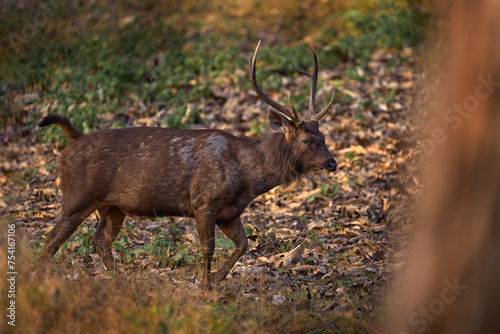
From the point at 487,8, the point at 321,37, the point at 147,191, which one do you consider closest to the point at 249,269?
the point at 147,191

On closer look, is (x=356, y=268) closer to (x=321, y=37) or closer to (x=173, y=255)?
(x=173, y=255)

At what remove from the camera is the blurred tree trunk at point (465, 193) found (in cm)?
466

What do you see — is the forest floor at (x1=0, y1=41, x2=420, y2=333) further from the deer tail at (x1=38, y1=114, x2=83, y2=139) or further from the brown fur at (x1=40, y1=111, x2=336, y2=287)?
the deer tail at (x1=38, y1=114, x2=83, y2=139)

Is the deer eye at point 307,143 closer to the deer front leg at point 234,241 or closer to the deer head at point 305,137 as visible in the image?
the deer head at point 305,137

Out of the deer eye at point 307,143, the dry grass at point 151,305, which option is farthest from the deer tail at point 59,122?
the deer eye at point 307,143

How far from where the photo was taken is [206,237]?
7586 mm

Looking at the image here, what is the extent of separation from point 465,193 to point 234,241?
3.86 metres

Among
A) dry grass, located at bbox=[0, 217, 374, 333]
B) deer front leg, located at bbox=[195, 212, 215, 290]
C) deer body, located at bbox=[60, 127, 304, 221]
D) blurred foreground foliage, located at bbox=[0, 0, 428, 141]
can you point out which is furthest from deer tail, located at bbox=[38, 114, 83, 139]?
blurred foreground foliage, located at bbox=[0, 0, 428, 141]

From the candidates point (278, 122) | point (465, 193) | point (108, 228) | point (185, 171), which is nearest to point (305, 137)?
point (278, 122)

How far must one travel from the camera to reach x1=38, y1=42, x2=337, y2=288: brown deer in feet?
25.0

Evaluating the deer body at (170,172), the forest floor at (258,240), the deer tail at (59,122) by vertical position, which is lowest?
the forest floor at (258,240)

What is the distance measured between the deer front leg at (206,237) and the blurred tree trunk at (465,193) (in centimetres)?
315

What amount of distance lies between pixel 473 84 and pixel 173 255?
16.3 ft

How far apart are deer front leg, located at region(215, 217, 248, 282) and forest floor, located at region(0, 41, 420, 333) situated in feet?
0.64
